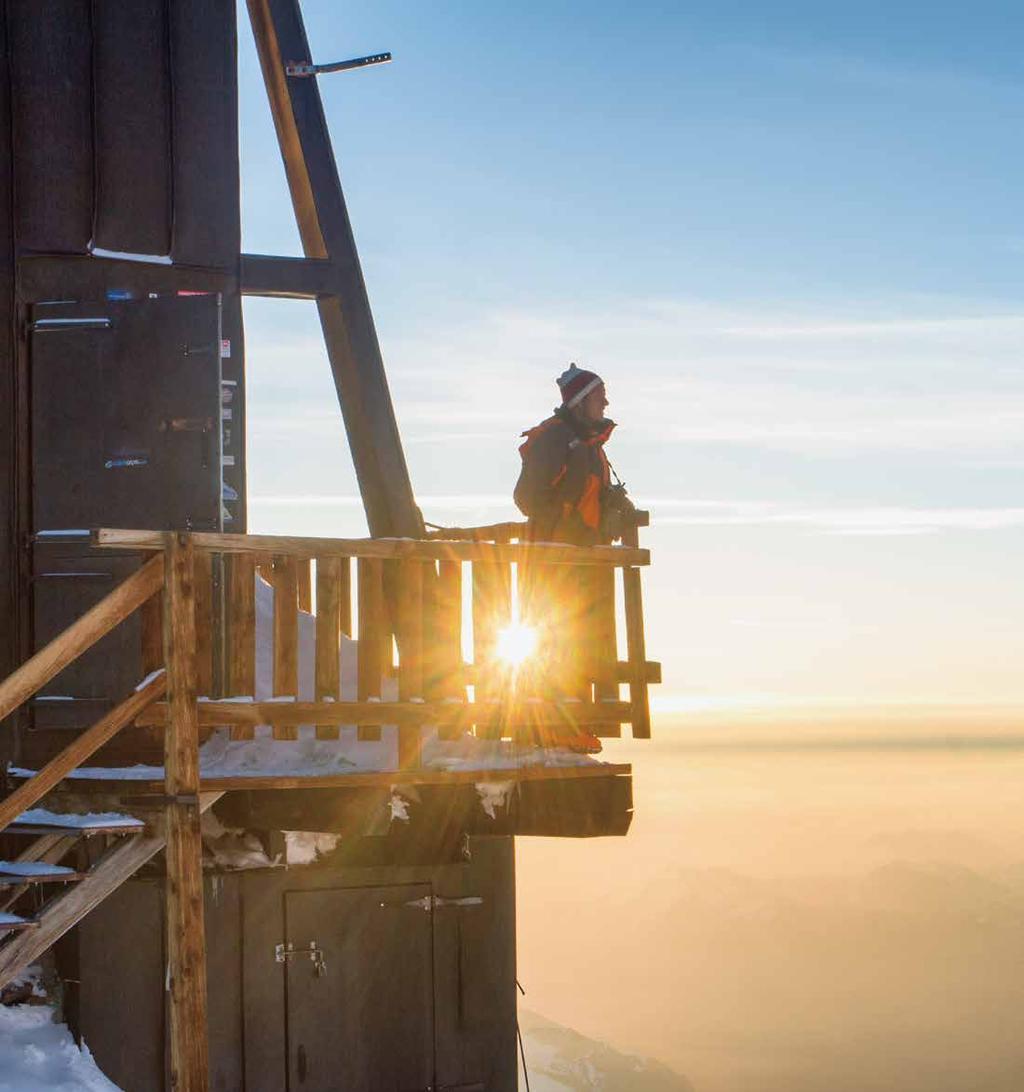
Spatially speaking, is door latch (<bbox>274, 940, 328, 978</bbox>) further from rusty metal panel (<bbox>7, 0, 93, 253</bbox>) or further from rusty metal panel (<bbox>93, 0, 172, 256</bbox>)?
rusty metal panel (<bbox>7, 0, 93, 253</bbox>)

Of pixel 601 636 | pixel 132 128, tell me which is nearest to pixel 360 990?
pixel 601 636

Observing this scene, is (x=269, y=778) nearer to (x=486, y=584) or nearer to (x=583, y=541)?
(x=486, y=584)

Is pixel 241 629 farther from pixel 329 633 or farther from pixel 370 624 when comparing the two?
pixel 370 624

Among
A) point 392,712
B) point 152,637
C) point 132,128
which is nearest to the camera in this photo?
point 152,637

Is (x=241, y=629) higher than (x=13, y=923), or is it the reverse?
(x=241, y=629)

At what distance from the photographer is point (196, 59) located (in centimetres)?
1306

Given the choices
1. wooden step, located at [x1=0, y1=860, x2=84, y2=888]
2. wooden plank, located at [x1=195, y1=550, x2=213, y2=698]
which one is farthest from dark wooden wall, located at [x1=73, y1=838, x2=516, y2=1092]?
wooden plank, located at [x1=195, y1=550, x2=213, y2=698]

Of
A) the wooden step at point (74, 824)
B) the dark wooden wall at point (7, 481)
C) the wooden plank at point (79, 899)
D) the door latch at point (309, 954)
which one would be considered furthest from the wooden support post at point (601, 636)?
the dark wooden wall at point (7, 481)

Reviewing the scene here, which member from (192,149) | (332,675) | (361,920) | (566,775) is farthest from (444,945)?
(192,149)

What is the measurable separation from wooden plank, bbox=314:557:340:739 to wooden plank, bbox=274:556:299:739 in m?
0.15

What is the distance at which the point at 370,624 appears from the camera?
36.1 ft

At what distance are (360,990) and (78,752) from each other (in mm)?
3693

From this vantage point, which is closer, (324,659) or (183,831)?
(183,831)

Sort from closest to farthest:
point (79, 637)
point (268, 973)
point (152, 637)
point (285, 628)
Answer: point (79, 637)
point (152, 637)
point (285, 628)
point (268, 973)
